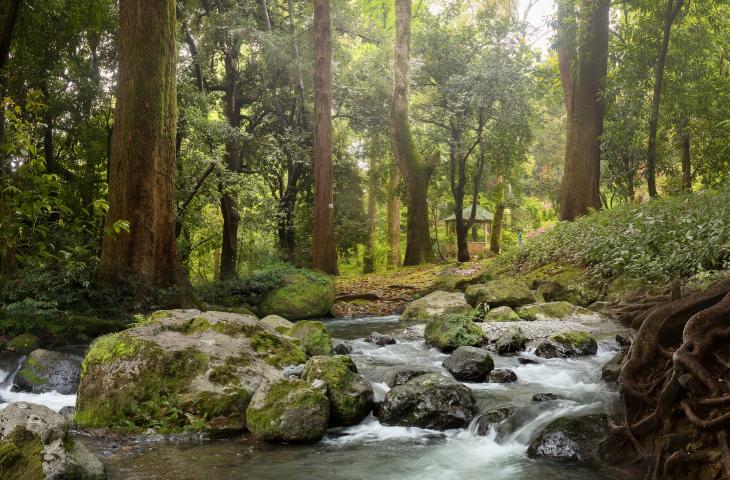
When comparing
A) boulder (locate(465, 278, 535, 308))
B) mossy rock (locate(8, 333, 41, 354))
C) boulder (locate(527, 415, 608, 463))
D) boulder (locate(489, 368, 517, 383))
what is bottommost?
boulder (locate(527, 415, 608, 463))

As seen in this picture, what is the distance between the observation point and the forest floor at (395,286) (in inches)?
597

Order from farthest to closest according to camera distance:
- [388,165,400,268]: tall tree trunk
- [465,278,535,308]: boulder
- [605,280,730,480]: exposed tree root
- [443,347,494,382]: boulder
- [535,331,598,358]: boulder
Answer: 1. [388,165,400,268]: tall tree trunk
2. [465,278,535,308]: boulder
3. [535,331,598,358]: boulder
4. [443,347,494,382]: boulder
5. [605,280,730,480]: exposed tree root

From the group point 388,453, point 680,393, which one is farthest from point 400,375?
point 680,393

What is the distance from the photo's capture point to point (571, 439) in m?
4.77

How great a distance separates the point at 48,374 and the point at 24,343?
199cm

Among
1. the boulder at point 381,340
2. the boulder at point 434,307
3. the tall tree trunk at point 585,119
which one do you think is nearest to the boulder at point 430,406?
the boulder at point 381,340

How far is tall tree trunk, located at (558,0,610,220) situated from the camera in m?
15.8

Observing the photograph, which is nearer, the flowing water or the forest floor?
the flowing water

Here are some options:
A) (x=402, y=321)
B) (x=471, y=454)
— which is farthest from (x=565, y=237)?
(x=471, y=454)

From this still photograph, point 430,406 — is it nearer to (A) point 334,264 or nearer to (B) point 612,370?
(B) point 612,370

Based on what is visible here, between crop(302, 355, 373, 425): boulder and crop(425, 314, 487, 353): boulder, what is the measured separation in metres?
3.00

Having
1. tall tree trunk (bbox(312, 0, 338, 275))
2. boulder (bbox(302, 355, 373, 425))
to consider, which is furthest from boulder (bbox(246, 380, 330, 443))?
tall tree trunk (bbox(312, 0, 338, 275))

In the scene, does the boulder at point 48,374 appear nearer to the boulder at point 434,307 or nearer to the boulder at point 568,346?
the boulder at point 568,346

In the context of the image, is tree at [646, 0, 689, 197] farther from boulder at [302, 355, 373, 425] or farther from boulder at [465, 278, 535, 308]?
boulder at [302, 355, 373, 425]
